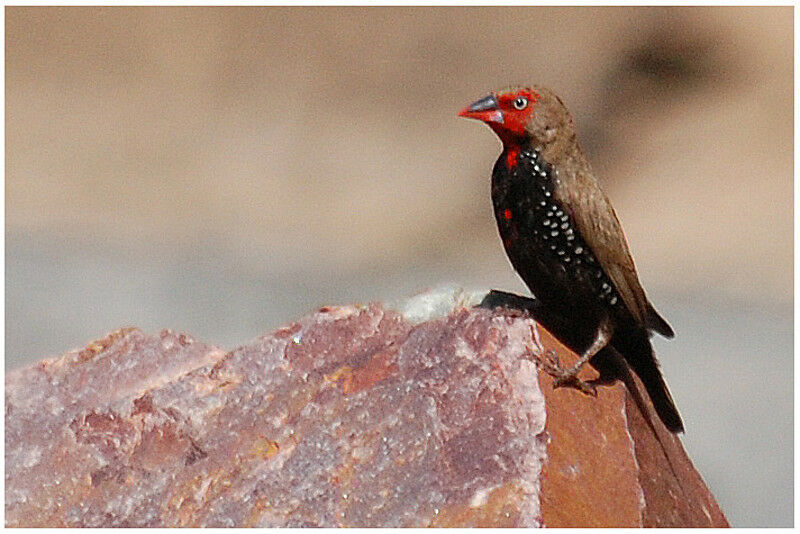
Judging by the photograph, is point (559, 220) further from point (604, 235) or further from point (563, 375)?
point (563, 375)

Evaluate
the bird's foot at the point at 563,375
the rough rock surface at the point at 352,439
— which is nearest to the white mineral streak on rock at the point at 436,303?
the rough rock surface at the point at 352,439

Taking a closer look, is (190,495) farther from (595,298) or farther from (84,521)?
(595,298)

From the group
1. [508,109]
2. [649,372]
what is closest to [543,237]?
[508,109]

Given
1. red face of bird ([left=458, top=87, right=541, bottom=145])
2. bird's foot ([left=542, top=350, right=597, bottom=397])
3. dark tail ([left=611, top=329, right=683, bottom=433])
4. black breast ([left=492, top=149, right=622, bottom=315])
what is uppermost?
red face of bird ([left=458, top=87, right=541, bottom=145])

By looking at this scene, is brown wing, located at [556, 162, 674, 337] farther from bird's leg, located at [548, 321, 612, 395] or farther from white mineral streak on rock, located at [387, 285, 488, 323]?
white mineral streak on rock, located at [387, 285, 488, 323]

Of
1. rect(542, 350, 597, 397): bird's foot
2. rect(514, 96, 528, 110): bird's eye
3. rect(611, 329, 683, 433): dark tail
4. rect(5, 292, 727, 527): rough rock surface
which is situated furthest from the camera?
rect(611, 329, 683, 433): dark tail

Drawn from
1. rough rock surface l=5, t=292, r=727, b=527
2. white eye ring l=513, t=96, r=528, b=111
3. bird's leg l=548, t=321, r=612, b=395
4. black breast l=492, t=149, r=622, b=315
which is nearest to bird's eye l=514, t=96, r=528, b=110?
white eye ring l=513, t=96, r=528, b=111

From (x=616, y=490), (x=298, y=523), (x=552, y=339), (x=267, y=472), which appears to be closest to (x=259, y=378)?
(x=267, y=472)

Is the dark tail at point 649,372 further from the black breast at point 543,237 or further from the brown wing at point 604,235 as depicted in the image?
the black breast at point 543,237
